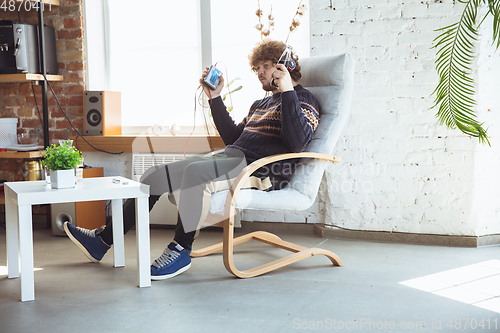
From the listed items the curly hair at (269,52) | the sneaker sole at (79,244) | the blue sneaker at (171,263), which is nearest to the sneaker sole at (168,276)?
the blue sneaker at (171,263)

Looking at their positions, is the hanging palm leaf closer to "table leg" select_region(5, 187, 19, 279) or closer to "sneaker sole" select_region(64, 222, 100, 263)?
"sneaker sole" select_region(64, 222, 100, 263)

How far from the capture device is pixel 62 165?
1.86 m

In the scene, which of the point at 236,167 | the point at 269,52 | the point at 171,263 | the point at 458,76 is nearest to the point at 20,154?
the point at 171,263

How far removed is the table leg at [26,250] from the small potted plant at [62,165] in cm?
16

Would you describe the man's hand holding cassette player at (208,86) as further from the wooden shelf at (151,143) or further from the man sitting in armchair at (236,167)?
the wooden shelf at (151,143)

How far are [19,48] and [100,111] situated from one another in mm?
633

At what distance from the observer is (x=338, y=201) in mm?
2750

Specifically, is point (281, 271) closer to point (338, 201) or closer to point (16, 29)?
point (338, 201)

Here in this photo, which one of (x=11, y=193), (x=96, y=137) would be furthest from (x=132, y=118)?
(x=11, y=193)

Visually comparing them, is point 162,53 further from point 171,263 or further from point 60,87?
point 171,263

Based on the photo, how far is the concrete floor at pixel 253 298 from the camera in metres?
1.51

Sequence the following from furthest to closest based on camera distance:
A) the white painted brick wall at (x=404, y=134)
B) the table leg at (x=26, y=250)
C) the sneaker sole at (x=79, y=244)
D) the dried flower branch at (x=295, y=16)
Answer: the dried flower branch at (x=295, y=16) → the white painted brick wall at (x=404, y=134) → the sneaker sole at (x=79, y=244) → the table leg at (x=26, y=250)

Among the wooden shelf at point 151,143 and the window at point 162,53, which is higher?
the window at point 162,53

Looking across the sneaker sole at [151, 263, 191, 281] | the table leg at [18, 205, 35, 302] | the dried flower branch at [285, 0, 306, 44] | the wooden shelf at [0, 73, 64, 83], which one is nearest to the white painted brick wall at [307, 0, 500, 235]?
the dried flower branch at [285, 0, 306, 44]
